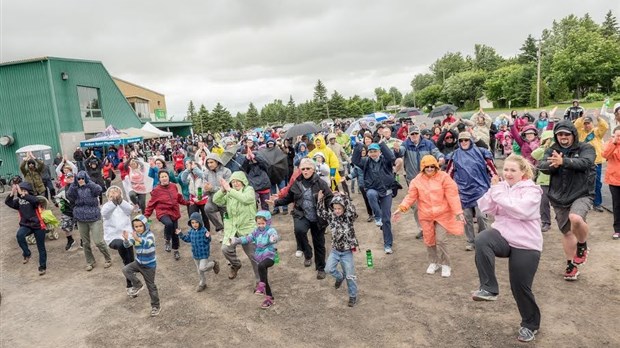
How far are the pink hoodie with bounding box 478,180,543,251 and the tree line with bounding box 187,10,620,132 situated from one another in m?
44.6

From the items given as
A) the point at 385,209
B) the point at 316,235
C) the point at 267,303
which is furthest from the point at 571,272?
the point at 267,303

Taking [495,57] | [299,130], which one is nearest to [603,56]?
[495,57]

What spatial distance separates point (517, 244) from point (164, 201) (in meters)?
6.02

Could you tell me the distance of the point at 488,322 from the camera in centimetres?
437

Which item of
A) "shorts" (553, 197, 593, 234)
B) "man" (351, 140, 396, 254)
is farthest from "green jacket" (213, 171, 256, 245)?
"shorts" (553, 197, 593, 234)

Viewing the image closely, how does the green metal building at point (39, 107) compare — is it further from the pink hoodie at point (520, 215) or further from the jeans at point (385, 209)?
the pink hoodie at point (520, 215)

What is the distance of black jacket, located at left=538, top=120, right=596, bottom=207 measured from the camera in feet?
15.5

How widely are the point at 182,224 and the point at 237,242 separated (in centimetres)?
521

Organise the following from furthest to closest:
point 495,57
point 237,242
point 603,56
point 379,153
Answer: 1. point 495,57
2. point 603,56
3. point 379,153
4. point 237,242

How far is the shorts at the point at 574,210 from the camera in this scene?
4.83m

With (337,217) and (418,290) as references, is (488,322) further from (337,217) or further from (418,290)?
(337,217)

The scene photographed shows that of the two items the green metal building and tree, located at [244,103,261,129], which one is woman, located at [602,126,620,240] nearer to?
the green metal building

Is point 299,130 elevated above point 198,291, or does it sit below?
above

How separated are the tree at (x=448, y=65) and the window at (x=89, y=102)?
300ft
